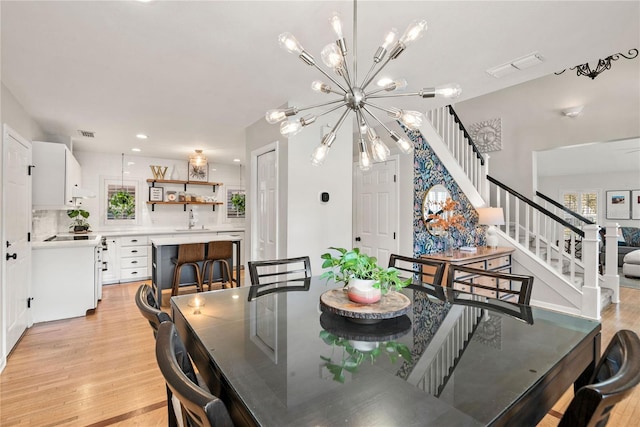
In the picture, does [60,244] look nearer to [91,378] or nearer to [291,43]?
[91,378]

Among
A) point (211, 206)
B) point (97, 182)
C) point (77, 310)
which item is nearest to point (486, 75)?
point (77, 310)

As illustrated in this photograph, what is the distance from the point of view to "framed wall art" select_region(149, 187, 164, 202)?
20.1 ft

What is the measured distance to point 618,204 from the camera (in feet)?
27.3

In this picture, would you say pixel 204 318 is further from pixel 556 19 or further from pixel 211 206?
pixel 211 206

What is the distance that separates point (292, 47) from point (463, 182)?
12.0 feet

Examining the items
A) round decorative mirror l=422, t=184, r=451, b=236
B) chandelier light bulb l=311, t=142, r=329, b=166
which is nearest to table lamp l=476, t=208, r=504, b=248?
round decorative mirror l=422, t=184, r=451, b=236

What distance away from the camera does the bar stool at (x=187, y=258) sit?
4.09 meters

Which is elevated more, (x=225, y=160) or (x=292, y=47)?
(x=225, y=160)

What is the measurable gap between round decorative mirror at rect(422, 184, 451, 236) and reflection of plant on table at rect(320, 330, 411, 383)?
2931 millimetres

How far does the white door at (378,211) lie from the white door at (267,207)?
137cm

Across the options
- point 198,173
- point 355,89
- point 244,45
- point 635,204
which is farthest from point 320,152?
Result: point 635,204

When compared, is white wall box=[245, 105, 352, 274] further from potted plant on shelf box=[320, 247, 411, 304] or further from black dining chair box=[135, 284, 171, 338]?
black dining chair box=[135, 284, 171, 338]

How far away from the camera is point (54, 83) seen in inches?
105

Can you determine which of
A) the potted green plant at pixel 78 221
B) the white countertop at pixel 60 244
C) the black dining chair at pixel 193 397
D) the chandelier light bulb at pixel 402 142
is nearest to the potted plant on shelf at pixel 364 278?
the chandelier light bulb at pixel 402 142
